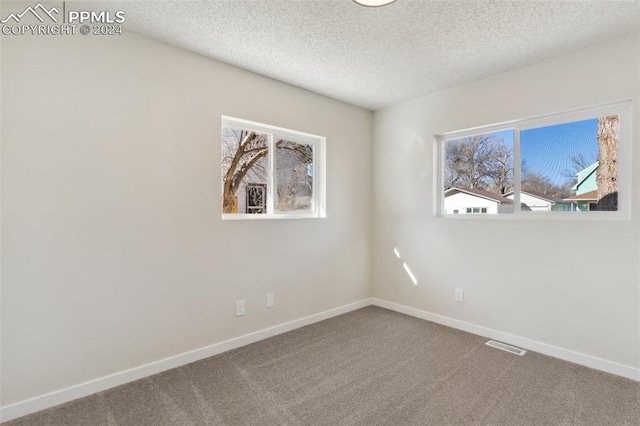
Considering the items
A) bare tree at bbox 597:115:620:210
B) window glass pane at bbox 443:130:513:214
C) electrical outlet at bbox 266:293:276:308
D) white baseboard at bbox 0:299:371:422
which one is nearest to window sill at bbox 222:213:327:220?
electrical outlet at bbox 266:293:276:308

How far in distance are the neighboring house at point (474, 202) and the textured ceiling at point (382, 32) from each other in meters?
1.13

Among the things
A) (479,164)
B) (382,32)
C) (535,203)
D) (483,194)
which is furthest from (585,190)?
(382,32)

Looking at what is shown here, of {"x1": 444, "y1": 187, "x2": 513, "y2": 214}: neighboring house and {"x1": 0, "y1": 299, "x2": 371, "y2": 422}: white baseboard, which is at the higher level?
{"x1": 444, "y1": 187, "x2": 513, "y2": 214}: neighboring house

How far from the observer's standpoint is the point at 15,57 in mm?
1856

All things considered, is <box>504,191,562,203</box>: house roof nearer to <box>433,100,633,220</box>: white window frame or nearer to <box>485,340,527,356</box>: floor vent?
<box>433,100,633,220</box>: white window frame

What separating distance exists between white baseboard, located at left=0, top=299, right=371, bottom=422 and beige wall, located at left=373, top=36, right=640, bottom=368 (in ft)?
5.13

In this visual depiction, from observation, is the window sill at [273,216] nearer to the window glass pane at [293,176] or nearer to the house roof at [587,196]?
the window glass pane at [293,176]

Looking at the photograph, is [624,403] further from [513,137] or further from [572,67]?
[572,67]

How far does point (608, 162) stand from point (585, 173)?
16 centimetres

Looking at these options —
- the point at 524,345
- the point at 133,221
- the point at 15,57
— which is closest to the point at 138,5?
the point at 15,57

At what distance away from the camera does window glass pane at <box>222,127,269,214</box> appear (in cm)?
290

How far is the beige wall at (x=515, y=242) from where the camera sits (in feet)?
7.74

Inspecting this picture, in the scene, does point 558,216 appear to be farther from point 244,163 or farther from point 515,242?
point 244,163

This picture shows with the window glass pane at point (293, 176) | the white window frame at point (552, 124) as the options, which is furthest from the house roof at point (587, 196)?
the window glass pane at point (293, 176)
